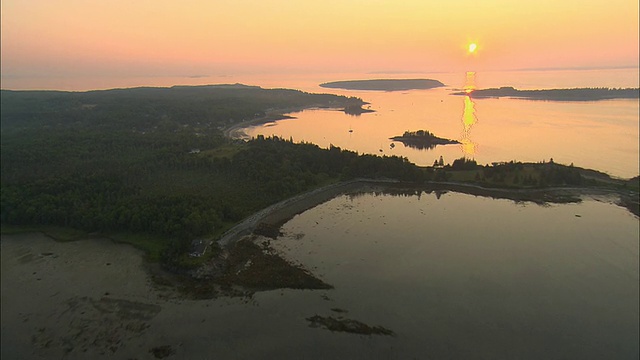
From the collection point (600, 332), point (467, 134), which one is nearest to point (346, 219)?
point (600, 332)

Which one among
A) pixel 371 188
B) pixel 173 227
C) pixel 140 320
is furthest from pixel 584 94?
pixel 140 320

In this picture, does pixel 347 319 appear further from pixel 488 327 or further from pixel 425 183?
pixel 425 183

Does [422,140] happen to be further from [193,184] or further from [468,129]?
[193,184]

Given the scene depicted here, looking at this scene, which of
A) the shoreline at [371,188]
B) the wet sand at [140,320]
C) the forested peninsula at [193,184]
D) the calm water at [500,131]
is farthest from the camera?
the calm water at [500,131]

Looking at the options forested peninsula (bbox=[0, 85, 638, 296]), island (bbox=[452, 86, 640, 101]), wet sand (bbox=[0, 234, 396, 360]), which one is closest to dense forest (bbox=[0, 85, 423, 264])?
forested peninsula (bbox=[0, 85, 638, 296])

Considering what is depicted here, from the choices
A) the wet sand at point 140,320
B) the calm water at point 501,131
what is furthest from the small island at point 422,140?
the wet sand at point 140,320

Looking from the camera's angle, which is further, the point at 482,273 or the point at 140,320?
the point at 482,273

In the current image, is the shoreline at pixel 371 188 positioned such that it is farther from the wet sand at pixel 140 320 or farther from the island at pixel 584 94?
the island at pixel 584 94
